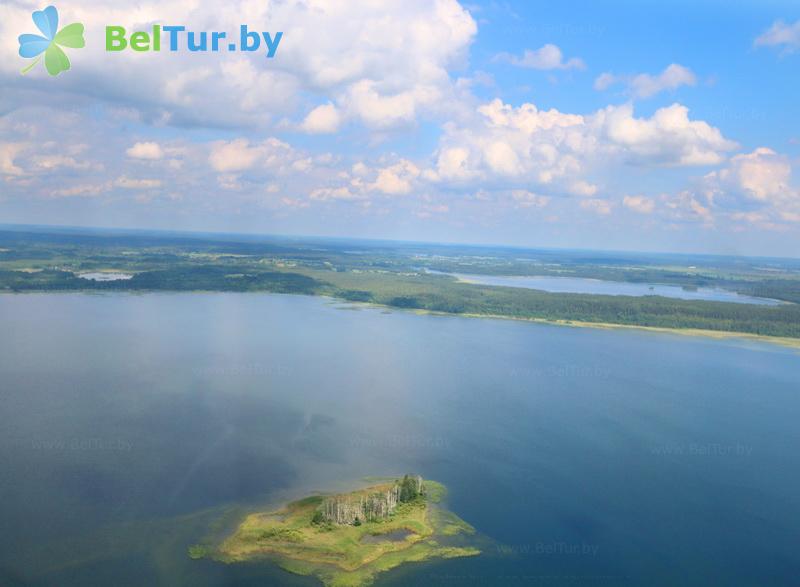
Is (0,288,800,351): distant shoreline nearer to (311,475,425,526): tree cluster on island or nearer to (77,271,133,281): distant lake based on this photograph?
(77,271,133,281): distant lake

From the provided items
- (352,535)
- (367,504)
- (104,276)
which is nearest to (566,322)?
(367,504)

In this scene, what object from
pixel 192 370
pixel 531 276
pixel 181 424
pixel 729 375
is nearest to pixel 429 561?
pixel 181 424

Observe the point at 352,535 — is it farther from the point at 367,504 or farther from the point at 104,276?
the point at 104,276

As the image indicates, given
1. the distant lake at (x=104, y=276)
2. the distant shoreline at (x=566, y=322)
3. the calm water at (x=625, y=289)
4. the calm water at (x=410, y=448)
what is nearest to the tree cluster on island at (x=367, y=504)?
the calm water at (x=410, y=448)

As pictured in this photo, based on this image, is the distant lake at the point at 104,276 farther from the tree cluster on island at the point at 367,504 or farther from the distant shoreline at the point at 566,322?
the tree cluster on island at the point at 367,504

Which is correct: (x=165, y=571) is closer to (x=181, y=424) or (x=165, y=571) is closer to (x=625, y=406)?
(x=181, y=424)

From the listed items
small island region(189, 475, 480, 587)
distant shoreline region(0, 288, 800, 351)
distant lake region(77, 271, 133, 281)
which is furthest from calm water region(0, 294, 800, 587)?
distant lake region(77, 271, 133, 281)

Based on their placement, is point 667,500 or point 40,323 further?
point 40,323
